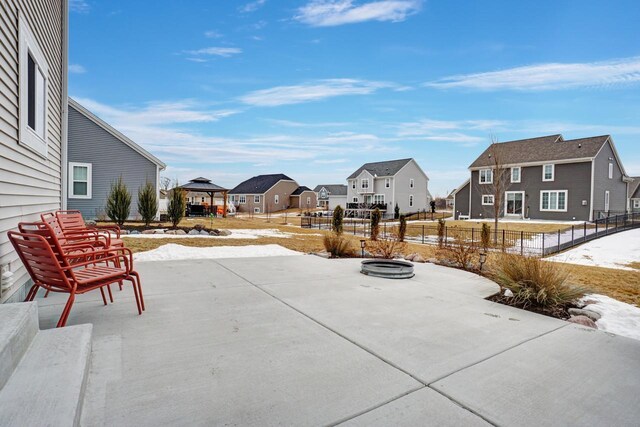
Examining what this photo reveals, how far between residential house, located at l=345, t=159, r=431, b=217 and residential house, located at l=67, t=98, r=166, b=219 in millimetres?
26626

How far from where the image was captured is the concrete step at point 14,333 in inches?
83.3

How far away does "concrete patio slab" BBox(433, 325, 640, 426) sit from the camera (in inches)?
89.6

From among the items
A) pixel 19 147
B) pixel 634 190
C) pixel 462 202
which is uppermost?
pixel 634 190

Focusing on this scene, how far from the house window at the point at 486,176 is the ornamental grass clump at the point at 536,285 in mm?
30316

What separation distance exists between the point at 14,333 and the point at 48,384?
480 mm

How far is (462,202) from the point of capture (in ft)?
120

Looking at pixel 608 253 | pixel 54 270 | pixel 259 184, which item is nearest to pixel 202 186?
pixel 608 253

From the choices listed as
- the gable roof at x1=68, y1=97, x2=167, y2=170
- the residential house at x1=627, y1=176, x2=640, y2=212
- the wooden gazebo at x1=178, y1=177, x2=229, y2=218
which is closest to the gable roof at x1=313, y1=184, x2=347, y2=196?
the wooden gazebo at x1=178, y1=177, x2=229, y2=218

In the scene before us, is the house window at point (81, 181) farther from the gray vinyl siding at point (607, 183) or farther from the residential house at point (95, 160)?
the gray vinyl siding at point (607, 183)

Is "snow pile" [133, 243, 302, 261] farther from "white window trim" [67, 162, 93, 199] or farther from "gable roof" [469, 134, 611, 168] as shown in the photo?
"gable roof" [469, 134, 611, 168]

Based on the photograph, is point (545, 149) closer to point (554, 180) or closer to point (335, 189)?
point (554, 180)

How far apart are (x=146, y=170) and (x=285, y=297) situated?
18.3m

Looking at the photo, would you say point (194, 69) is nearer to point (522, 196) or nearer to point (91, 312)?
point (91, 312)

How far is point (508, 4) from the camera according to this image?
1287 cm
